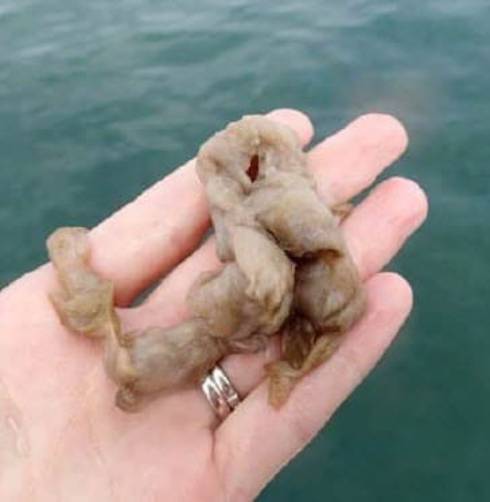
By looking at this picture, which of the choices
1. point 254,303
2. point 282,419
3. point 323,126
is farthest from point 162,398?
point 323,126

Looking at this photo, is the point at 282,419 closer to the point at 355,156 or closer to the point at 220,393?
the point at 220,393

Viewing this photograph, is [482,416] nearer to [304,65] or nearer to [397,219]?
[397,219]

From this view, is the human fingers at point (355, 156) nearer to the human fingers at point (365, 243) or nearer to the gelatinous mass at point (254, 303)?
the human fingers at point (365, 243)

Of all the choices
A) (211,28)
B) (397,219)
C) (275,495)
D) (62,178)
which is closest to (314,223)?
(397,219)

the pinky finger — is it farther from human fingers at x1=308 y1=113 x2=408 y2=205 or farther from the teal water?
the teal water

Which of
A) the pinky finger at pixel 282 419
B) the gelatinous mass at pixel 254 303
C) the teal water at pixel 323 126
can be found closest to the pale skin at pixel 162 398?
the pinky finger at pixel 282 419

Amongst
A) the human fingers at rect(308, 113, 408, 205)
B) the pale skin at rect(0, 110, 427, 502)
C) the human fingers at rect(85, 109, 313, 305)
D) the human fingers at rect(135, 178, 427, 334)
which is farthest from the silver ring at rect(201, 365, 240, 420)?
the human fingers at rect(308, 113, 408, 205)
